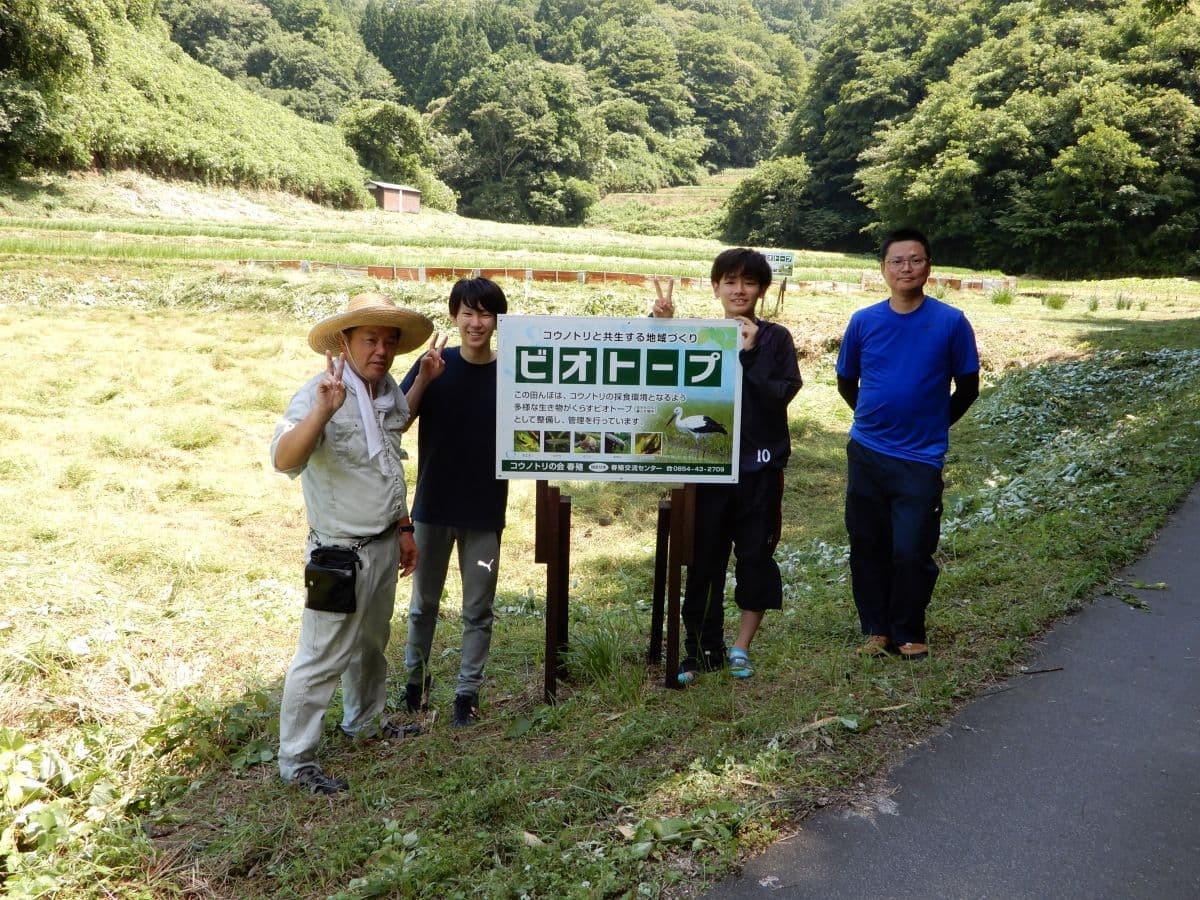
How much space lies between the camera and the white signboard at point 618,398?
3.43 meters

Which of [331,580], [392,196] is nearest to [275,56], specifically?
[392,196]

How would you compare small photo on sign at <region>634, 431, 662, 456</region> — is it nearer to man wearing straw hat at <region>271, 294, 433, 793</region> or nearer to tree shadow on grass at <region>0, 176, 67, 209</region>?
man wearing straw hat at <region>271, 294, 433, 793</region>

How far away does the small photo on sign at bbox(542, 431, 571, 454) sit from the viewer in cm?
347

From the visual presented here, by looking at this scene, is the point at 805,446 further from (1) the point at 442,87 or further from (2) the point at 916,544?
(1) the point at 442,87

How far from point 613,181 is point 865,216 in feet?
91.9

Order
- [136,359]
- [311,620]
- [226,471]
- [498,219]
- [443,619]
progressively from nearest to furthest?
1. [311,620]
2. [443,619]
3. [226,471]
4. [136,359]
5. [498,219]

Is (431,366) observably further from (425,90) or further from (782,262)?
(425,90)

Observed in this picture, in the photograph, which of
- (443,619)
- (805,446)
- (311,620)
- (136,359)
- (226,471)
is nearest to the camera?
(311,620)

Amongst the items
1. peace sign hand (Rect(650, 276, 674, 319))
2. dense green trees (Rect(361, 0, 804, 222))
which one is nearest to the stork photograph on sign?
peace sign hand (Rect(650, 276, 674, 319))

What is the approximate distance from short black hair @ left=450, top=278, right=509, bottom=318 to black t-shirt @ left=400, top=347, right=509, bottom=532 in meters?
0.25

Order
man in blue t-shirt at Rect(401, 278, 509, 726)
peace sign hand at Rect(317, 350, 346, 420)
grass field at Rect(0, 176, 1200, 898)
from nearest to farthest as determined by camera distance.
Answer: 1. grass field at Rect(0, 176, 1200, 898)
2. peace sign hand at Rect(317, 350, 346, 420)
3. man in blue t-shirt at Rect(401, 278, 509, 726)

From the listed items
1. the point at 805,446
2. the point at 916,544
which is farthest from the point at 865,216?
the point at 916,544

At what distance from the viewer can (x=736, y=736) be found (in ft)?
10.5

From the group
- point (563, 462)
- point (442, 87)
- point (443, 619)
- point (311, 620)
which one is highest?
point (442, 87)
